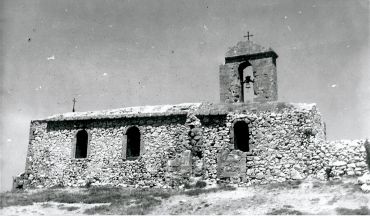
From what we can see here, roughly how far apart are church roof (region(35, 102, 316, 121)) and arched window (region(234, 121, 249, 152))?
2.28 ft

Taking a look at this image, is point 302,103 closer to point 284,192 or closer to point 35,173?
point 284,192

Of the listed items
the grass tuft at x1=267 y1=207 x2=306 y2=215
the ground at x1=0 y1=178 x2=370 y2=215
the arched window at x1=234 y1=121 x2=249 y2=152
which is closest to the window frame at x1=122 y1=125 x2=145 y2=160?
the ground at x1=0 y1=178 x2=370 y2=215

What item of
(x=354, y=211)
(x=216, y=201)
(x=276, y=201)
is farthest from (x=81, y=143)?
(x=354, y=211)

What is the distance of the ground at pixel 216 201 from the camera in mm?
13414

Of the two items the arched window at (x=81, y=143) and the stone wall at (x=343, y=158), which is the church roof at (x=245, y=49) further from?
the arched window at (x=81, y=143)

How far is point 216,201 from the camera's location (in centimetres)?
1498

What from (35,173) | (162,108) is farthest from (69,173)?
(162,108)

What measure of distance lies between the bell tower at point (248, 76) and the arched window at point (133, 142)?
176 inches

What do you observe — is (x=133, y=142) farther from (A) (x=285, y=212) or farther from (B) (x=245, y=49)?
(A) (x=285, y=212)

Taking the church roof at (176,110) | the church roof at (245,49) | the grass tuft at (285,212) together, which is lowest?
the grass tuft at (285,212)

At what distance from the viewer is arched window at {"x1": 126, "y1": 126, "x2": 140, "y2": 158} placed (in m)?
21.0

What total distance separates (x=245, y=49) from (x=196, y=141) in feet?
14.8

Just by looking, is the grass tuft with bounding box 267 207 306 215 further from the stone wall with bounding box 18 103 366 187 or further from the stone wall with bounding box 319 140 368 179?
the stone wall with bounding box 18 103 366 187

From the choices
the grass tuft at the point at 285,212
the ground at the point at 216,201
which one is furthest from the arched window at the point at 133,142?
the grass tuft at the point at 285,212
